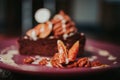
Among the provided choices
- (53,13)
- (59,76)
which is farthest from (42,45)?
(53,13)

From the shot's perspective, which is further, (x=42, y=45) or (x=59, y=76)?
(x=42, y=45)

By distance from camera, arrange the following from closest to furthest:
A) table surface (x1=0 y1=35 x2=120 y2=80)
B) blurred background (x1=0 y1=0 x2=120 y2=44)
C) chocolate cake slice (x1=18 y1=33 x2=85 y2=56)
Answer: table surface (x1=0 y1=35 x2=120 y2=80) < chocolate cake slice (x1=18 y1=33 x2=85 y2=56) < blurred background (x1=0 y1=0 x2=120 y2=44)

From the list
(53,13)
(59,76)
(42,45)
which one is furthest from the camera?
(53,13)

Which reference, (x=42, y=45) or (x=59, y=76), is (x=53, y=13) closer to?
(x=42, y=45)

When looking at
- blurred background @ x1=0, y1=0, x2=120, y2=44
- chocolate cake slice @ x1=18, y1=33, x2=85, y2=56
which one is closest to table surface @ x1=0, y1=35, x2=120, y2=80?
chocolate cake slice @ x1=18, y1=33, x2=85, y2=56

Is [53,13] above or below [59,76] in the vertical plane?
above

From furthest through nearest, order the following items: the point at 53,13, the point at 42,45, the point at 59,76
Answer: the point at 53,13 < the point at 42,45 < the point at 59,76

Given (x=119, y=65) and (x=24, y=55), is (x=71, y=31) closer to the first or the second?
(x=24, y=55)

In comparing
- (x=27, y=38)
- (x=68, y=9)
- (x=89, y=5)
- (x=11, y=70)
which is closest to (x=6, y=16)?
(x=68, y=9)

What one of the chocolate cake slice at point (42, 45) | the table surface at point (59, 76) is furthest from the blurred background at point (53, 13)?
the table surface at point (59, 76)

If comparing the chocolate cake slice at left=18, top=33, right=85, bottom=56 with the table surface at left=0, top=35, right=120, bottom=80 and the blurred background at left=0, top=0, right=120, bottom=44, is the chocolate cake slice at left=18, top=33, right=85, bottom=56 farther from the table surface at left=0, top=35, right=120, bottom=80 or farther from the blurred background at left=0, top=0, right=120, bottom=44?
the blurred background at left=0, top=0, right=120, bottom=44

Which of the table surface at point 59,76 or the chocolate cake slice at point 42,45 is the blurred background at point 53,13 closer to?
the chocolate cake slice at point 42,45
